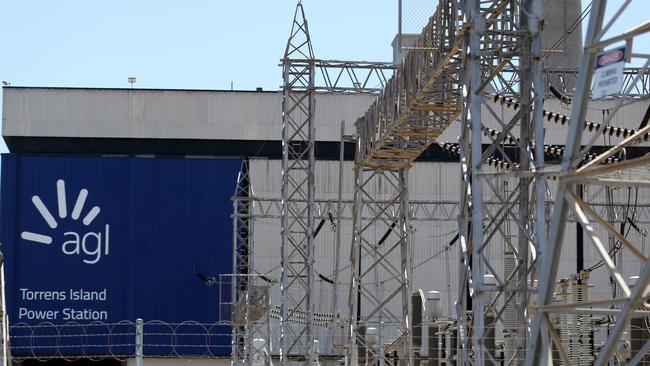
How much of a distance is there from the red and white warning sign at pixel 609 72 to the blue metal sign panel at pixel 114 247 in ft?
137

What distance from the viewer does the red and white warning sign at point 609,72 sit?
1118 centimetres

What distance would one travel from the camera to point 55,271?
52.6m

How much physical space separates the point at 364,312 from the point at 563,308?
140ft

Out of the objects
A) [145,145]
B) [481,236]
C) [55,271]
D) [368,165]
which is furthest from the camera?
[145,145]

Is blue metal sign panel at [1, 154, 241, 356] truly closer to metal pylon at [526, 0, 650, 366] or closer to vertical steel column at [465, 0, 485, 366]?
vertical steel column at [465, 0, 485, 366]

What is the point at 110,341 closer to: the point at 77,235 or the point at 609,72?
the point at 77,235

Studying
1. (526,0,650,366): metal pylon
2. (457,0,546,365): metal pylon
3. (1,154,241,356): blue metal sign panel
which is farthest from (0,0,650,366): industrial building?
(526,0,650,366): metal pylon

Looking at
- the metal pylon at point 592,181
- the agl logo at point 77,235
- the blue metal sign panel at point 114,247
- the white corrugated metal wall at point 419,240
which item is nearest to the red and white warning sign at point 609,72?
the metal pylon at point 592,181

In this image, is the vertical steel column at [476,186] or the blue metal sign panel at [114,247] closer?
the vertical steel column at [476,186]

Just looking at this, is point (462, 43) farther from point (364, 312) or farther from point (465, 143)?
point (364, 312)

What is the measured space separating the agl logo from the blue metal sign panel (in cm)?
4

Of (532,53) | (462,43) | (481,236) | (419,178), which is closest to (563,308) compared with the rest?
(481,236)

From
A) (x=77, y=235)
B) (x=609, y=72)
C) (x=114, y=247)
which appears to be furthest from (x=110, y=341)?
(x=609, y=72)

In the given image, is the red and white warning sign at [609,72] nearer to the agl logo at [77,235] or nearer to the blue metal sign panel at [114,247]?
the blue metal sign panel at [114,247]
